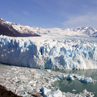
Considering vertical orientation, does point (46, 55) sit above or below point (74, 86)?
above

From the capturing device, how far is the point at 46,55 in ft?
34.8

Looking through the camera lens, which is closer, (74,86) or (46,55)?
(74,86)

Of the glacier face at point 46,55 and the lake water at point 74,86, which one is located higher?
the glacier face at point 46,55

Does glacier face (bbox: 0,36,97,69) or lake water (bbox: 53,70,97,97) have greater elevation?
glacier face (bbox: 0,36,97,69)

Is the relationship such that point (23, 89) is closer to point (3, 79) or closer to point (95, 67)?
point (3, 79)

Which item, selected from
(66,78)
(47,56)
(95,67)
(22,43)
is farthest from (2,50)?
(95,67)

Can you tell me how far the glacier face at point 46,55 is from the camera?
33.5 feet

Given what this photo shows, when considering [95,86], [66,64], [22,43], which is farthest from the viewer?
[22,43]

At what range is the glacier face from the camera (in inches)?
402

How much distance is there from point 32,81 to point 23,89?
105 cm

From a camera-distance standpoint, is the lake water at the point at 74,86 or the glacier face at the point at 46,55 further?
the glacier face at the point at 46,55

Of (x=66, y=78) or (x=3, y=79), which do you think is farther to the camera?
(x=66, y=78)

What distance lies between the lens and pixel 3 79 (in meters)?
7.24

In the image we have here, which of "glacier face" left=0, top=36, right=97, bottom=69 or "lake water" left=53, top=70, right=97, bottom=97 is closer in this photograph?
"lake water" left=53, top=70, right=97, bottom=97
